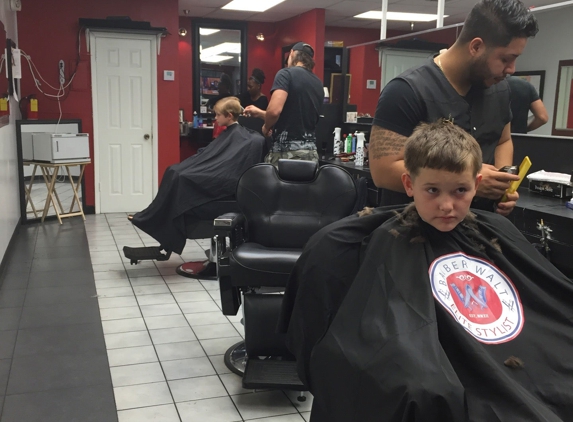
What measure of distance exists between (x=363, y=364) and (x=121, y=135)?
18.6 ft

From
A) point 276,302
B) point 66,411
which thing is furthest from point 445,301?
point 66,411

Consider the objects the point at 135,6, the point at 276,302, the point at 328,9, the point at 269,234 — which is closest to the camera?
the point at 276,302

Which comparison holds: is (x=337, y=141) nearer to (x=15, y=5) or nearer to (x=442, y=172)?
(x=15, y=5)

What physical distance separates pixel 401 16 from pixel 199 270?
5317mm

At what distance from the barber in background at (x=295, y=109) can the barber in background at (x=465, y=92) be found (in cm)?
186

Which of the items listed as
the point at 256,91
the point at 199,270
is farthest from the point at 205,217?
the point at 256,91

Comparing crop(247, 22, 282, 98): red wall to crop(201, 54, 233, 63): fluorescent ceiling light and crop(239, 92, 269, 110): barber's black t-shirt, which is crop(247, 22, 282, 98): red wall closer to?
crop(201, 54, 233, 63): fluorescent ceiling light

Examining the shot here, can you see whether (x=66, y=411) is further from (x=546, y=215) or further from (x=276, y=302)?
(x=546, y=215)

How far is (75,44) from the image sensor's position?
6074 mm

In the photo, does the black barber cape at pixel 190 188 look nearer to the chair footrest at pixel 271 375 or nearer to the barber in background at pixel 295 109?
the barber in background at pixel 295 109

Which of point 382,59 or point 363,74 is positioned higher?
point 382,59

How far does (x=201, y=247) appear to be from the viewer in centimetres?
484

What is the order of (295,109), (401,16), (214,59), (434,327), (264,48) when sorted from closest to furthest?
(434,327) < (295,109) < (401,16) < (214,59) < (264,48)

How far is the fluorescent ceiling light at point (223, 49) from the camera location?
861cm
